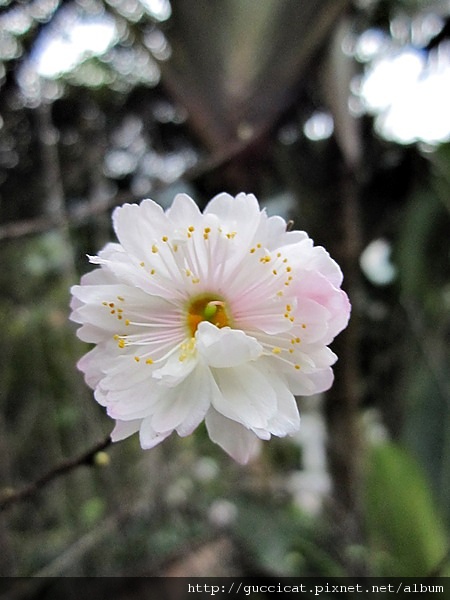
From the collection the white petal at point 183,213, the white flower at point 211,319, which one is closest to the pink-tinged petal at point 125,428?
the white flower at point 211,319

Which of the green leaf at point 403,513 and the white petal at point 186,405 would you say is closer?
the white petal at point 186,405

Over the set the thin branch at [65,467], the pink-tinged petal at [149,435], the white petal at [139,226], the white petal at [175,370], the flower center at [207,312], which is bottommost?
the thin branch at [65,467]

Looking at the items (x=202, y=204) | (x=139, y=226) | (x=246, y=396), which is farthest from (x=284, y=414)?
(x=202, y=204)

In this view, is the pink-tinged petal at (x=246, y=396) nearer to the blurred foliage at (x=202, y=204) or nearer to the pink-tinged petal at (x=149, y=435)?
the pink-tinged petal at (x=149, y=435)

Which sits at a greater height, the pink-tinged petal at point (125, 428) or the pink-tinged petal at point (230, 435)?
the pink-tinged petal at point (125, 428)

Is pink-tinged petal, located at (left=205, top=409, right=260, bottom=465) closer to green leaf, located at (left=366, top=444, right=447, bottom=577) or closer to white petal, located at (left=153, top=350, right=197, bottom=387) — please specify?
white petal, located at (left=153, top=350, right=197, bottom=387)
